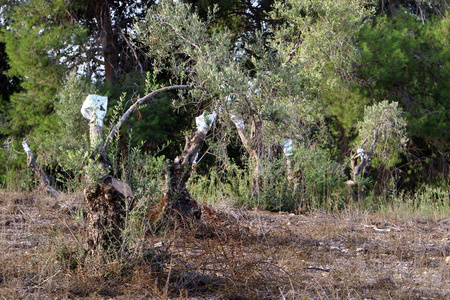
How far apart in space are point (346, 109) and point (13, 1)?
9.13 metres

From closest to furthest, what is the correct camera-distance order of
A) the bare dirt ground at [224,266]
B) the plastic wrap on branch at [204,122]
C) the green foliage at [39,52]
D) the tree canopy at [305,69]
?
1. the bare dirt ground at [224,266]
2. the plastic wrap on branch at [204,122]
3. the tree canopy at [305,69]
4. the green foliage at [39,52]

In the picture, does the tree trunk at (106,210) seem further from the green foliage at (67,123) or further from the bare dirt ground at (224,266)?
the green foliage at (67,123)

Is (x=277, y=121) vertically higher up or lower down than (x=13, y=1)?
lower down

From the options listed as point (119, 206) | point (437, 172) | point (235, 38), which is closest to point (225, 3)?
point (235, 38)

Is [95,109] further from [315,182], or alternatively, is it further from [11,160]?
[11,160]

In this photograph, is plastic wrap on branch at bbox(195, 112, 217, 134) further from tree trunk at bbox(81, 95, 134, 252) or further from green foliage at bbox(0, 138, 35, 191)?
green foliage at bbox(0, 138, 35, 191)

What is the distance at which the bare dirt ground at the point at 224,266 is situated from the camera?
348 centimetres

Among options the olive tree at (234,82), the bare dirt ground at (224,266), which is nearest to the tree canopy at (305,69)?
the olive tree at (234,82)

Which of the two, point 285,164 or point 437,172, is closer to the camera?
point 285,164

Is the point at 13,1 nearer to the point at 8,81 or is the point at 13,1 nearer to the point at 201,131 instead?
the point at 8,81

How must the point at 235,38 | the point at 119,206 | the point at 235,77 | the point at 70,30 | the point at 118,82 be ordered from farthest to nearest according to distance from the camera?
1. the point at 235,38
2. the point at 118,82
3. the point at 70,30
4. the point at 235,77
5. the point at 119,206

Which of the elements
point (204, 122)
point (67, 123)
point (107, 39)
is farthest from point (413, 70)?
point (204, 122)

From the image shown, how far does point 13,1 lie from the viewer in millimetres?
13031

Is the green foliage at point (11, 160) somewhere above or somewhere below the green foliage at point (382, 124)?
below
